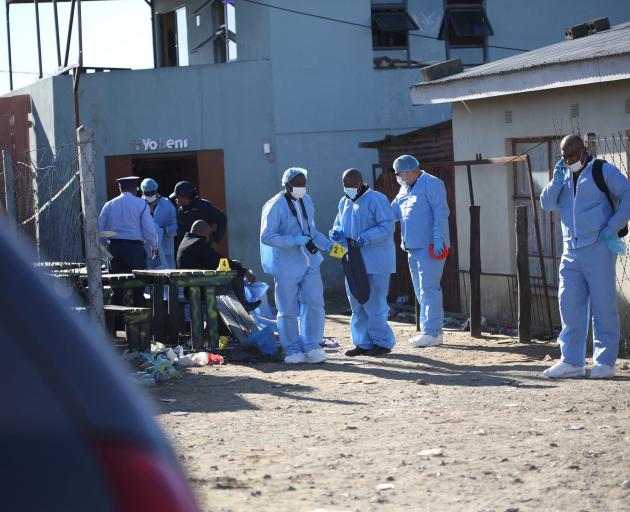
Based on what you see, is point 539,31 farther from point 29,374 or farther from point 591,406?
point 29,374

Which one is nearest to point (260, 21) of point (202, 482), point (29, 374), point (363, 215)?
point (363, 215)

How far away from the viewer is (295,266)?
1116 centimetres

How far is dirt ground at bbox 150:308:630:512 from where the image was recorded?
6.06 metres

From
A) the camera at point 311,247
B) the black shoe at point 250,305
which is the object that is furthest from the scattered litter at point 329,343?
the camera at point 311,247

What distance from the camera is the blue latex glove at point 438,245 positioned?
1205 centimetres

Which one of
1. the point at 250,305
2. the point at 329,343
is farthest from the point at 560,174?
the point at 250,305

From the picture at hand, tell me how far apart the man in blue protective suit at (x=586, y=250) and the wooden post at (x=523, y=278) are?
2.24m

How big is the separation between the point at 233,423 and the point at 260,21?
12616 millimetres

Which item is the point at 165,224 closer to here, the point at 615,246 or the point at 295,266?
the point at 295,266

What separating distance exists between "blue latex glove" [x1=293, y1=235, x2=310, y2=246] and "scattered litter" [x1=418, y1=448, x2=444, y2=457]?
13.6ft

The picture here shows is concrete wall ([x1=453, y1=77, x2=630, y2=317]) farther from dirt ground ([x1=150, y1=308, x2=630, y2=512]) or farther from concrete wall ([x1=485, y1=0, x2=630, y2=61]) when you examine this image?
concrete wall ([x1=485, y1=0, x2=630, y2=61])

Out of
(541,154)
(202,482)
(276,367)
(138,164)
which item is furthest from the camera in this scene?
(138,164)

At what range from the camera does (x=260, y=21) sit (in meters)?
19.8

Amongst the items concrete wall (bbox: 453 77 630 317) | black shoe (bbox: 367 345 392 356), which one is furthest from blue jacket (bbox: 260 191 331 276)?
concrete wall (bbox: 453 77 630 317)
